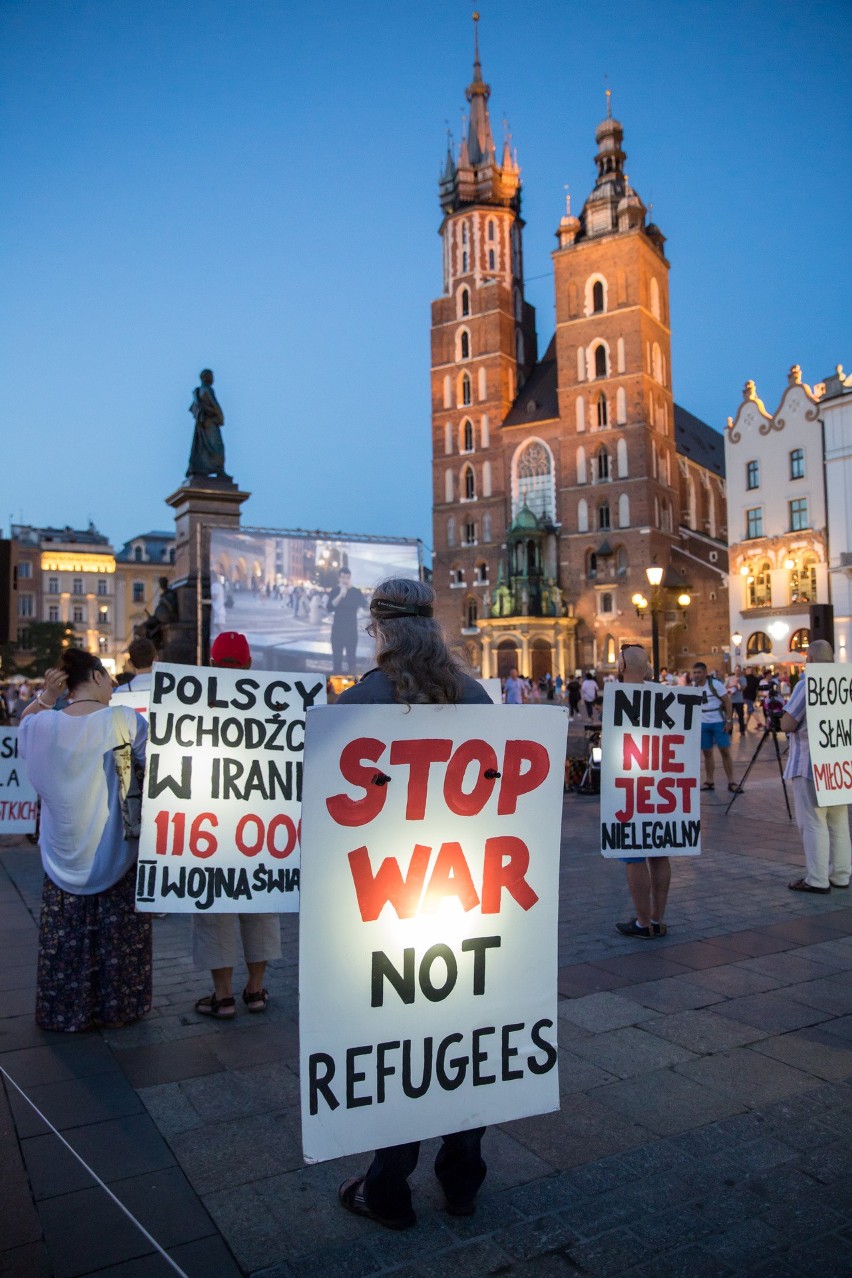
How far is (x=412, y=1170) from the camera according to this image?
2740 mm

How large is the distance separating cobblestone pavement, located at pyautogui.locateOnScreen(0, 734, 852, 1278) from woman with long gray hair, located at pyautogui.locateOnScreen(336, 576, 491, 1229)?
66 millimetres

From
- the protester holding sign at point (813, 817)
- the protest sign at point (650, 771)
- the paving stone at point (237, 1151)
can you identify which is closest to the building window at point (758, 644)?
the protester holding sign at point (813, 817)

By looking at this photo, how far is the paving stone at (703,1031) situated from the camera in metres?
4.08

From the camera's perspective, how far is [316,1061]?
2434mm

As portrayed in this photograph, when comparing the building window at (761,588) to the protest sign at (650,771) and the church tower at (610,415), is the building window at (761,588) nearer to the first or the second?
the church tower at (610,415)

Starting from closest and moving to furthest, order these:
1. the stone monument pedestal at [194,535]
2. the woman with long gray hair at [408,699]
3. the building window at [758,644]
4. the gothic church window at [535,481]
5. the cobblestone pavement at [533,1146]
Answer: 1. the cobblestone pavement at [533,1146]
2. the woman with long gray hair at [408,699]
3. the stone monument pedestal at [194,535]
4. the building window at [758,644]
5. the gothic church window at [535,481]

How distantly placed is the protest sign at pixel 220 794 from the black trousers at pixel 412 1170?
1.89 m

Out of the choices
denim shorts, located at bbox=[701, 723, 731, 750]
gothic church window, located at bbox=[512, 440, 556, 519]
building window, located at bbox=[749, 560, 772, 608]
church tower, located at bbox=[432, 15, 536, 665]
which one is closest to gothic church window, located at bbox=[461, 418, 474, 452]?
church tower, located at bbox=[432, 15, 536, 665]

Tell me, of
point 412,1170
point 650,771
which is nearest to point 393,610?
point 412,1170

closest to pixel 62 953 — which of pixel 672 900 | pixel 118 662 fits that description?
pixel 672 900

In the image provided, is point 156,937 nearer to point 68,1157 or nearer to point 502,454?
point 68,1157

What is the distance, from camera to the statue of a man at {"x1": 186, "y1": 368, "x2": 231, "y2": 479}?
1811 cm

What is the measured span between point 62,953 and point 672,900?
174 inches

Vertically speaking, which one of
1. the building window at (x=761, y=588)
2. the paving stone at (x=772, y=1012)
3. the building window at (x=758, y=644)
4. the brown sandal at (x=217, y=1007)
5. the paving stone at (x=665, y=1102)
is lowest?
the paving stone at (x=665, y=1102)
